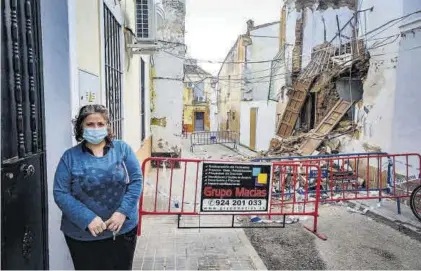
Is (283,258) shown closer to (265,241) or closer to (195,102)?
(265,241)

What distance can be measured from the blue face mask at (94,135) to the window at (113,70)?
2.30 m

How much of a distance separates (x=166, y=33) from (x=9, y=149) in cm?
1001

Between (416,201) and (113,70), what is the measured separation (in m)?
5.73

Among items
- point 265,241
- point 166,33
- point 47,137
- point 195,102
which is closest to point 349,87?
point 166,33

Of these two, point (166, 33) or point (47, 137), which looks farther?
point (166, 33)

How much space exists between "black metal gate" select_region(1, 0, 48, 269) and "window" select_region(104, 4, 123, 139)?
2172 mm

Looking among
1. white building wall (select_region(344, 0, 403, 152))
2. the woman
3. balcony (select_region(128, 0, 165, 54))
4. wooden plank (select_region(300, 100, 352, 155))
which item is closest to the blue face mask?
the woman

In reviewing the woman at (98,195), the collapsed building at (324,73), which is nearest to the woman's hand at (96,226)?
the woman at (98,195)

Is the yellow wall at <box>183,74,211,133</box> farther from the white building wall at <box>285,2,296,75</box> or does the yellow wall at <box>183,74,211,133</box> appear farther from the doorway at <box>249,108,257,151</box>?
the white building wall at <box>285,2,296,75</box>

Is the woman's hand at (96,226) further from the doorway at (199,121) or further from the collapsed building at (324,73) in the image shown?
the doorway at (199,121)

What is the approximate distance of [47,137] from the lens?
2.80 meters

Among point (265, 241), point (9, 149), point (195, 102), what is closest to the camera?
point (9, 149)

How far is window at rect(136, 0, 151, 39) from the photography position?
6.99 metres

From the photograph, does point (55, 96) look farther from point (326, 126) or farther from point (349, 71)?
point (349, 71)
